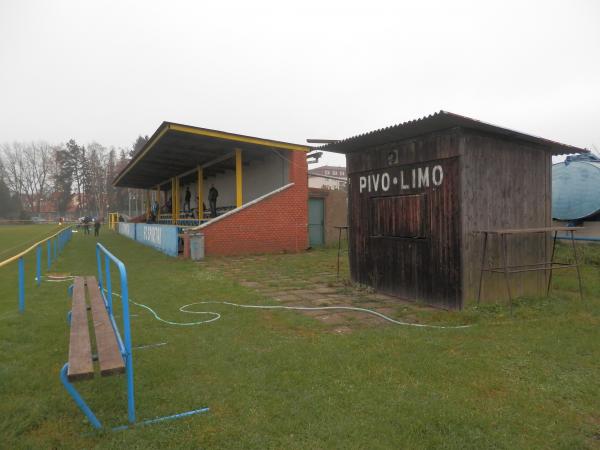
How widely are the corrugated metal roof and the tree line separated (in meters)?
68.5

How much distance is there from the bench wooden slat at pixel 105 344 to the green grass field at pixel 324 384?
46 centimetres

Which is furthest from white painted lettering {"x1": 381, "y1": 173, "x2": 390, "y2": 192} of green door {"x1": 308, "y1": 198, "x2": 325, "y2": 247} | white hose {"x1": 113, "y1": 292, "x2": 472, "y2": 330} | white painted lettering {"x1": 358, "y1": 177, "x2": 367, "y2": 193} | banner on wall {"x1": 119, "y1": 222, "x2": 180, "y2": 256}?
green door {"x1": 308, "y1": 198, "x2": 325, "y2": 247}

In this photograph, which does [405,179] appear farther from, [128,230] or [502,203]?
[128,230]

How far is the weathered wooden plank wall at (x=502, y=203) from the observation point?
6.21 meters

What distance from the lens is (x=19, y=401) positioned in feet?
10.8

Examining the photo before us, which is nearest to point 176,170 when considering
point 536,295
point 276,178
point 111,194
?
point 276,178

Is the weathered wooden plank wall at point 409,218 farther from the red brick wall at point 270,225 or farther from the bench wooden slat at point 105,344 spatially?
the red brick wall at point 270,225

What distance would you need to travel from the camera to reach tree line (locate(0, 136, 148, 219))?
6981 centimetres

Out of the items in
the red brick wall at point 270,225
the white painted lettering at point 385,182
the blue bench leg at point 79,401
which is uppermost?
the white painted lettering at point 385,182

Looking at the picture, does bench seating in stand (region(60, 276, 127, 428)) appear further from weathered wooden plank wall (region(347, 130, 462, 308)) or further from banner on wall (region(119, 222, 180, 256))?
banner on wall (region(119, 222, 180, 256))

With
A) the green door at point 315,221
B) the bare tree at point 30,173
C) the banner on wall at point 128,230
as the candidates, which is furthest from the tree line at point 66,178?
the green door at point 315,221

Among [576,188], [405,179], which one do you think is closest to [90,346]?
[405,179]

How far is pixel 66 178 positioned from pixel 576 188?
75989mm

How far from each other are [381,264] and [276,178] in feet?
33.8
